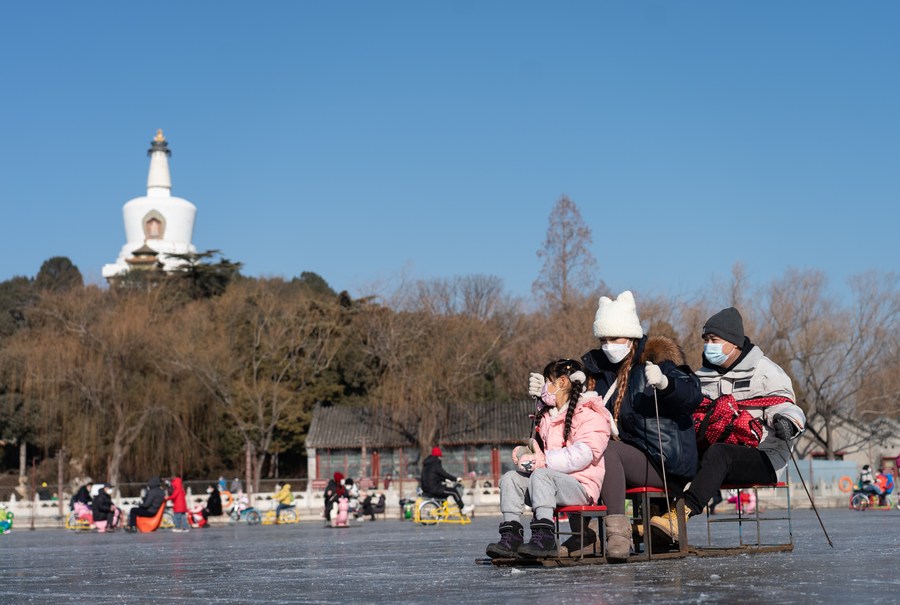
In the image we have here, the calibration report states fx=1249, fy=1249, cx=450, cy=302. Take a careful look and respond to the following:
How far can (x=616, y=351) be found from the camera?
28.3ft

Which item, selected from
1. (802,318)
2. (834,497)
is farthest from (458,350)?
(834,497)

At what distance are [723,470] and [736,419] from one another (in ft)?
1.26

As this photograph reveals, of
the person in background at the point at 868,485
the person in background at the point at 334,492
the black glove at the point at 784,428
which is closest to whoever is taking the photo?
the black glove at the point at 784,428

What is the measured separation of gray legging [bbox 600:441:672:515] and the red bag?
0.52 m

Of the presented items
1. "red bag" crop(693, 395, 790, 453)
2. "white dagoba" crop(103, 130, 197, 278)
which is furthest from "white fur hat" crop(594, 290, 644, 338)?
"white dagoba" crop(103, 130, 197, 278)

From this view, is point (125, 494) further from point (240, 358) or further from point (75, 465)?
point (240, 358)

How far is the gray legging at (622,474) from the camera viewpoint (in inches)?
323

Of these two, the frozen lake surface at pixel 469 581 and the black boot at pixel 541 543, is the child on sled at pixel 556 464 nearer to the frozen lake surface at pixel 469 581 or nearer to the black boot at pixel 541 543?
the black boot at pixel 541 543

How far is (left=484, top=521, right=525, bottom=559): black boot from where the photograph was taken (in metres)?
7.95

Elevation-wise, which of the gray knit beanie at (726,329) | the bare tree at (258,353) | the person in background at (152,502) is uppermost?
the bare tree at (258,353)

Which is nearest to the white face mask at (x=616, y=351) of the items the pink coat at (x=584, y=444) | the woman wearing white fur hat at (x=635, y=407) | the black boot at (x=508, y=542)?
the woman wearing white fur hat at (x=635, y=407)

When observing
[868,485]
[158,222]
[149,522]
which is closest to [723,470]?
[149,522]

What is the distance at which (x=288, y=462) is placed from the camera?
58.3m

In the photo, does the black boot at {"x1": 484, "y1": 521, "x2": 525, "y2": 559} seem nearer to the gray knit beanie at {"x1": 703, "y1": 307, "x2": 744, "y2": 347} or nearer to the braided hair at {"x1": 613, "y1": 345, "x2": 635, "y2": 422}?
the braided hair at {"x1": 613, "y1": 345, "x2": 635, "y2": 422}
